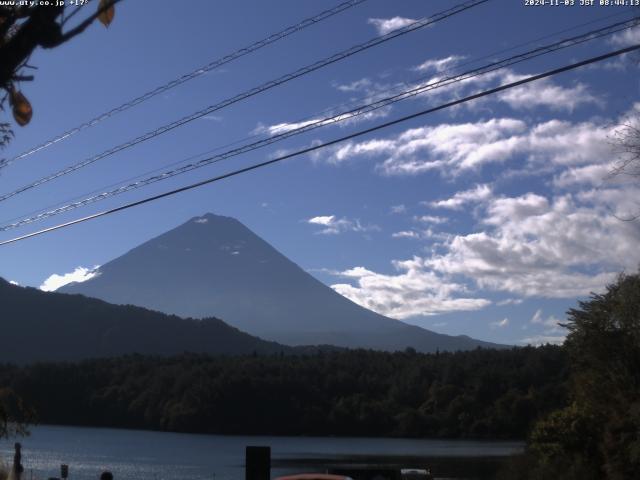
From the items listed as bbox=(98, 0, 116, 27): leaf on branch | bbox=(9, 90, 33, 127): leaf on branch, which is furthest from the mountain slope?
bbox=(98, 0, 116, 27): leaf on branch

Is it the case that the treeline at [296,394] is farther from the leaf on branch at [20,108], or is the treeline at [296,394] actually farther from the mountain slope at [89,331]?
the leaf on branch at [20,108]

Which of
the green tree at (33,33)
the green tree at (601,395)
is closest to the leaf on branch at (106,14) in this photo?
the green tree at (33,33)

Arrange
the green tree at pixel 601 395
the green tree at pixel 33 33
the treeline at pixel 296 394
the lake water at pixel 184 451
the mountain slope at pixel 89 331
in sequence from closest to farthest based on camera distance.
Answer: the green tree at pixel 33 33, the green tree at pixel 601 395, the lake water at pixel 184 451, the treeline at pixel 296 394, the mountain slope at pixel 89 331

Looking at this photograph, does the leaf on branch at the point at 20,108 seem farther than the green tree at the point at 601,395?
No

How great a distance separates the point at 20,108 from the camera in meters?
5.96

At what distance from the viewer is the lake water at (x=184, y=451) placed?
59819 mm

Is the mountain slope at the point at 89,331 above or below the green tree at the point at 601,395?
above

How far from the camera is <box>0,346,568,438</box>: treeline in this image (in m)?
91.6

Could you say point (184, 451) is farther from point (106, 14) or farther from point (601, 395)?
point (106, 14)

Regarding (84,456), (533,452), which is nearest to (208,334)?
(84,456)

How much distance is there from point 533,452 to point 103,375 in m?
83.0

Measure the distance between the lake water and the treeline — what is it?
2.56 m

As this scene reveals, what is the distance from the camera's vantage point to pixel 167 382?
A: 108500 millimetres

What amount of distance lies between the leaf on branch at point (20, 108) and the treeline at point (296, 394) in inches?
3325
